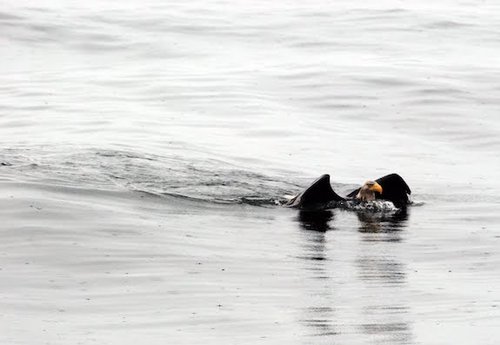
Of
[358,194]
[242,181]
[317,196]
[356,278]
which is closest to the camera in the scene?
[356,278]

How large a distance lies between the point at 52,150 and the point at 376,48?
1745cm

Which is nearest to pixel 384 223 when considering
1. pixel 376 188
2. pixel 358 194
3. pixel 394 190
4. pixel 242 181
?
pixel 376 188

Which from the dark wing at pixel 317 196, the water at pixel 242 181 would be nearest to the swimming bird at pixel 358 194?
the dark wing at pixel 317 196

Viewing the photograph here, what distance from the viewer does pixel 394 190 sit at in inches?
650

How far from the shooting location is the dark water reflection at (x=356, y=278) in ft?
33.2

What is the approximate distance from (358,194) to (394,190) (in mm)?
544

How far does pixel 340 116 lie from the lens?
2523 cm

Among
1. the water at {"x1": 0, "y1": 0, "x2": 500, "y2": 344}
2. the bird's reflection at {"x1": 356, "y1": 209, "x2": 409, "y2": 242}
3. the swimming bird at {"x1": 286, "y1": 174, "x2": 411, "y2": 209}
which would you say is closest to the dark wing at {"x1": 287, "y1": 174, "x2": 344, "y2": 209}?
the swimming bird at {"x1": 286, "y1": 174, "x2": 411, "y2": 209}

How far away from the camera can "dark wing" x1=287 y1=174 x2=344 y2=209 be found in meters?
15.8

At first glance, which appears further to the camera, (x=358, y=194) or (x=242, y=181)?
(x=242, y=181)

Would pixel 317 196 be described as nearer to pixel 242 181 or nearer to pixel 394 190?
pixel 394 190

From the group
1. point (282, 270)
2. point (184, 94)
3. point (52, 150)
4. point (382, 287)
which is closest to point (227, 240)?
point (282, 270)

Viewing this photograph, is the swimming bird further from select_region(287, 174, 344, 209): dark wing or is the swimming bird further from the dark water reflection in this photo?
the dark water reflection

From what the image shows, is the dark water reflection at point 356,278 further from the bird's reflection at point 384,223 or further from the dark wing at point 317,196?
the dark wing at point 317,196
